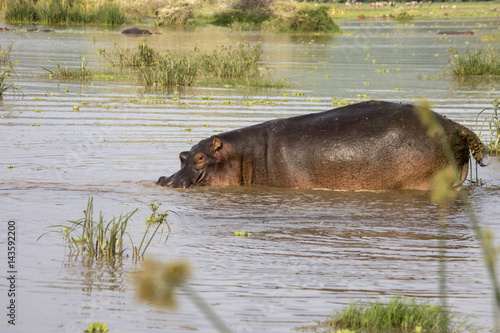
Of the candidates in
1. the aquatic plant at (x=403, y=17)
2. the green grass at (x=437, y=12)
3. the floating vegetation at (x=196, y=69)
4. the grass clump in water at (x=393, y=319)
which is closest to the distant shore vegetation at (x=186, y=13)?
the aquatic plant at (x=403, y=17)

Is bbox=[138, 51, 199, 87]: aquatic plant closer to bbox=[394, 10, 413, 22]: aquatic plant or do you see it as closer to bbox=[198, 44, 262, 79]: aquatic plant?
bbox=[198, 44, 262, 79]: aquatic plant

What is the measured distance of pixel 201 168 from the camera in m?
7.24

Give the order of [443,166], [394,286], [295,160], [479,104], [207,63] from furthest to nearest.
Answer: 1. [207,63]
2. [479,104]
3. [295,160]
4. [443,166]
5. [394,286]

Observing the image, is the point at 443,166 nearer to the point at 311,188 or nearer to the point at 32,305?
the point at 311,188

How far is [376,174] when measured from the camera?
673 centimetres

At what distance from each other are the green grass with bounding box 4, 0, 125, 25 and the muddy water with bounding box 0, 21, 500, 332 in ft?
86.2

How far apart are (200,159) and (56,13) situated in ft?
111

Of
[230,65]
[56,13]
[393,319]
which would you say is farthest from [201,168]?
[56,13]

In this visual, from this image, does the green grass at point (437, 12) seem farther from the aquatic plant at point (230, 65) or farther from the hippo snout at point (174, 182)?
the hippo snout at point (174, 182)

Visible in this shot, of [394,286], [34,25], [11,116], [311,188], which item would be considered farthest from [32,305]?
[34,25]

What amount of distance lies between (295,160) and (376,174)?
0.81 metres

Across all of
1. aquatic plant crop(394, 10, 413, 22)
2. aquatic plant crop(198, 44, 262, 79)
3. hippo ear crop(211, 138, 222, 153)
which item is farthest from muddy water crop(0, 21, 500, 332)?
aquatic plant crop(394, 10, 413, 22)

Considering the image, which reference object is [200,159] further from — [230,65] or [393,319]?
[230,65]

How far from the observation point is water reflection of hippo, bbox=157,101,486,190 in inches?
259
